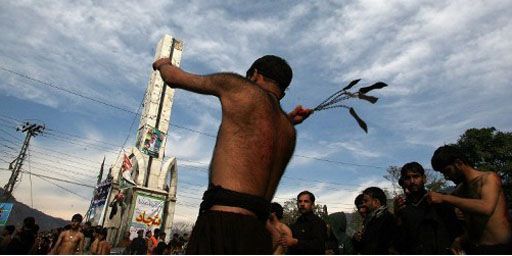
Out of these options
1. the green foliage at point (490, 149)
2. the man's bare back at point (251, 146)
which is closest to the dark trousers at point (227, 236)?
the man's bare back at point (251, 146)

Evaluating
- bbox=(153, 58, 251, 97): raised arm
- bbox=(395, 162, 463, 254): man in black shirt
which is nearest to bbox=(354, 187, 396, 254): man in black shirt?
Result: bbox=(395, 162, 463, 254): man in black shirt

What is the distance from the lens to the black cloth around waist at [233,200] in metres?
2.03

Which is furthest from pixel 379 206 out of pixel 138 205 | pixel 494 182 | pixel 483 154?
pixel 483 154

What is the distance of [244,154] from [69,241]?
10573 mm

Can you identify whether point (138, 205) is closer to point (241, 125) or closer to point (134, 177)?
point (134, 177)

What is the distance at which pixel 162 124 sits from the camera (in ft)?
87.1

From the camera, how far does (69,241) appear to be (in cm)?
1072

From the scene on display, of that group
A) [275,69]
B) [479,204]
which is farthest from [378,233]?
[275,69]

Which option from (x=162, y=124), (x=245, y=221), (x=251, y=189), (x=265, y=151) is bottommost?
(x=245, y=221)

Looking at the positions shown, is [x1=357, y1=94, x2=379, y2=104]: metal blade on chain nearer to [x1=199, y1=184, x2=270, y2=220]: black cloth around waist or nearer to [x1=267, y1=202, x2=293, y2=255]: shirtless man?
[x1=199, y1=184, x2=270, y2=220]: black cloth around waist

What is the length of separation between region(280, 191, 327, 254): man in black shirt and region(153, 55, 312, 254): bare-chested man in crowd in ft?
11.9

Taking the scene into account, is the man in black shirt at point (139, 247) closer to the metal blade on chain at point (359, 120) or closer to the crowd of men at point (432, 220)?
the crowd of men at point (432, 220)

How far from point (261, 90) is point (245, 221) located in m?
0.81

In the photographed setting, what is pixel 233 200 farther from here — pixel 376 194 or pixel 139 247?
pixel 139 247
